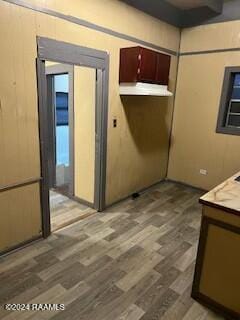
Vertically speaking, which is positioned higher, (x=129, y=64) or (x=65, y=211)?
(x=129, y=64)

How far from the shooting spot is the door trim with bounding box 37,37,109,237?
2.35 m

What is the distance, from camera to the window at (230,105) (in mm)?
3729

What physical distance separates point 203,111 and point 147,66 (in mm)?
1493

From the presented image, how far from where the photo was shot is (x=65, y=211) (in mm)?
3447

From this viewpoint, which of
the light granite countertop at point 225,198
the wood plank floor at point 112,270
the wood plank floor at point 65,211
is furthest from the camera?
the wood plank floor at point 65,211

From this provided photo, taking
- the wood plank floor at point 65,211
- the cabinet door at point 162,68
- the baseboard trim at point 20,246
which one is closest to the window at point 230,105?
the cabinet door at point 162,68

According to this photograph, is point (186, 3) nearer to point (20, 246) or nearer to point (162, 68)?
point (162, 68)

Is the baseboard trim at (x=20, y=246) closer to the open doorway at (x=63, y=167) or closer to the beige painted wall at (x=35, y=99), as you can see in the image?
the beige painted wall at (x=35, y=99)

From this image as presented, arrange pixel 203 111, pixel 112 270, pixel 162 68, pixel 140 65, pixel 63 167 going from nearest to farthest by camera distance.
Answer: pixel 112 270 < pixel 140 65 < pixel 162 68 < pixel 203 111 < pixel 63 167

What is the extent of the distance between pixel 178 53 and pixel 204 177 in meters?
2.17

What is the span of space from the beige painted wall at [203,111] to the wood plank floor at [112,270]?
1121 millimetres

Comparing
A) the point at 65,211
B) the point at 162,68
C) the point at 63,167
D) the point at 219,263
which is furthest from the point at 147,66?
the point at 63,167

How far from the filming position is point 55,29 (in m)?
2.38

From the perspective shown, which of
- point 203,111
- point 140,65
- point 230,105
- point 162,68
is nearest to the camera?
point 140,65
